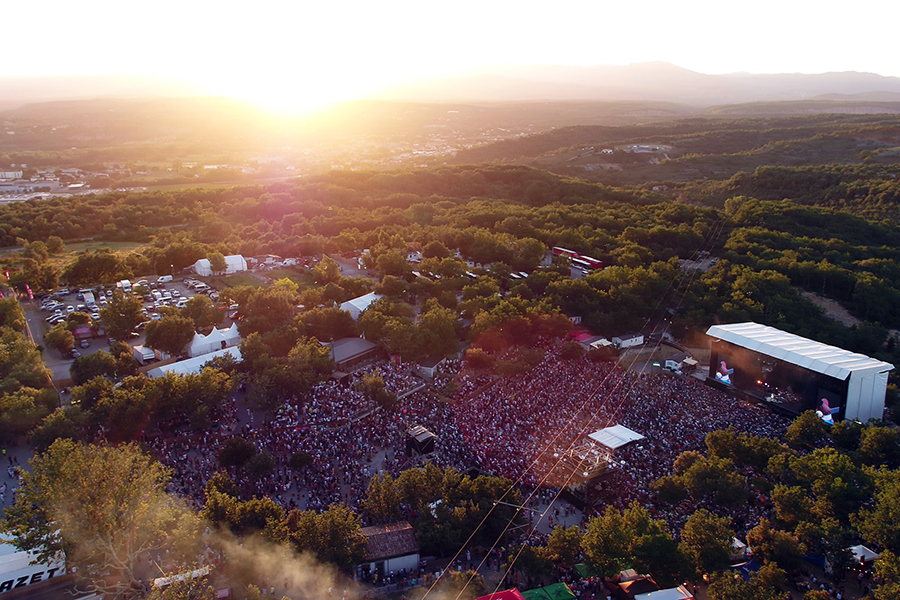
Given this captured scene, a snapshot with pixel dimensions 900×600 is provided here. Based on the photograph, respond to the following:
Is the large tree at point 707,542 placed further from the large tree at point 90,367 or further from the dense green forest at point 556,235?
the large tree at point 90,367

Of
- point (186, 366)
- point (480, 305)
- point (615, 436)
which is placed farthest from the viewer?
point (480, 305)

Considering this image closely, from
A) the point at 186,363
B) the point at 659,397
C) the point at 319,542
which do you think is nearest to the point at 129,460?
the point at 319,542

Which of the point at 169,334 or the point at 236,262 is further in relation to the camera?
the point at 236,262

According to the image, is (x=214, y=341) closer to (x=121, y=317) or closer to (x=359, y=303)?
(x=121, y=317)

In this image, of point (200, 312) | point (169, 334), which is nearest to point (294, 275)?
point (200, 312)

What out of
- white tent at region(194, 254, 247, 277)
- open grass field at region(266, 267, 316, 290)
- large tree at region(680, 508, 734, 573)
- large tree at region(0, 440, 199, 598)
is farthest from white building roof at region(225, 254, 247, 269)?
large tree at region(680, 508, 734, 573)

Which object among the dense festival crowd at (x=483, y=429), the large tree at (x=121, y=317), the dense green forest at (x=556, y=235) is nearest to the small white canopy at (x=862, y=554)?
the dense festival crowd at (x=483, y=429)

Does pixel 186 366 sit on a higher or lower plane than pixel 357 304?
lower
